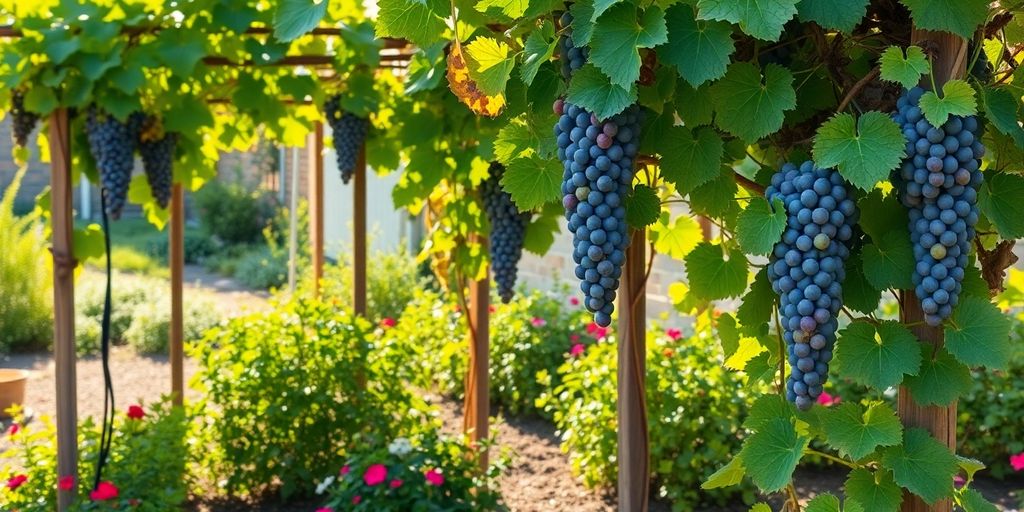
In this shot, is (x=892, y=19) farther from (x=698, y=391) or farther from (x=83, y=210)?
(x=83, y=210)

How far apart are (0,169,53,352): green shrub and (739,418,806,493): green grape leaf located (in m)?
7.23

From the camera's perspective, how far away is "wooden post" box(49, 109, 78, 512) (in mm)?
3434

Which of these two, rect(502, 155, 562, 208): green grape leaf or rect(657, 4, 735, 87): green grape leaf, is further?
rect(502, 155, 562, 208): green grape leaf

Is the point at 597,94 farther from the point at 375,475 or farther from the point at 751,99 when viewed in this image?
the point at 375,475

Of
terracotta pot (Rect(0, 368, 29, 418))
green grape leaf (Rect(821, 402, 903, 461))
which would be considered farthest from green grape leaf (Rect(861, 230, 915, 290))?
terracotta pot (Rect(0, 368, 29, 418))

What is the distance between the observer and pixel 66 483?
11.0ft

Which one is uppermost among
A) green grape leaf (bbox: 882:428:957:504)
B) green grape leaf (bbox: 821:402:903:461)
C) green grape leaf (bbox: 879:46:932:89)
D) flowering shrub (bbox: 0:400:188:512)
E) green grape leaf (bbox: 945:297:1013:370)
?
green grape leaf (bbox: 879:46:932:89)

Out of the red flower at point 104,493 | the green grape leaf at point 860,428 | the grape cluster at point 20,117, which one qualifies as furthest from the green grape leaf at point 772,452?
the grape cluster at point 20,117

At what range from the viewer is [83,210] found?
55.5 ft

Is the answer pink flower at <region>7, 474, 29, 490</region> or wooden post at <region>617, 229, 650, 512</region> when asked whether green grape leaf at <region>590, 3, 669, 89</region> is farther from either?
pink flower at <region>7, 474, 29, 490</region>

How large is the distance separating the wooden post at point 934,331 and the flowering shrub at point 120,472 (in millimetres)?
2464

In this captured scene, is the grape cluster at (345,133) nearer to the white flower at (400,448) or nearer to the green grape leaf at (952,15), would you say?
the white flower at (400,448)

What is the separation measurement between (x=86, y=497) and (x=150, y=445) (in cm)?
26

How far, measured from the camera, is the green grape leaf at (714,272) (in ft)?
5.41
